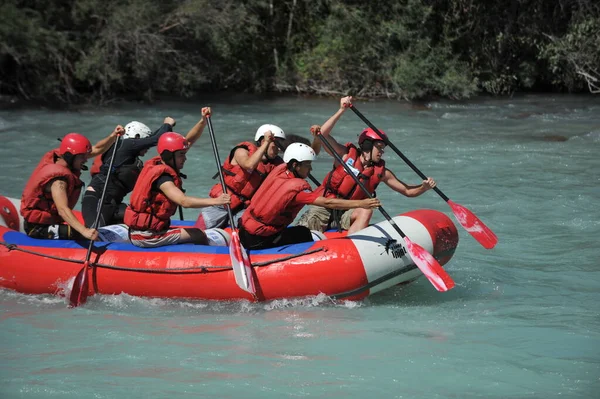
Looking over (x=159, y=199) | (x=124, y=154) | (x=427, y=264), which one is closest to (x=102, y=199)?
(x=159, y=199)

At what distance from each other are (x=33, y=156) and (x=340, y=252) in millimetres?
7395

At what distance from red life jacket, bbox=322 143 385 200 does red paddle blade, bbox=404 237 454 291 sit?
0.86m

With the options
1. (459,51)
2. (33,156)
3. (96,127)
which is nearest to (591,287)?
(33,156)

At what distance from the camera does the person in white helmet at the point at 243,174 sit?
23.1ft

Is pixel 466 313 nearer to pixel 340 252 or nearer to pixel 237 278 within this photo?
pixel 340 252

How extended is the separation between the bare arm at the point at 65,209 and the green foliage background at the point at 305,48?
29.5 feet

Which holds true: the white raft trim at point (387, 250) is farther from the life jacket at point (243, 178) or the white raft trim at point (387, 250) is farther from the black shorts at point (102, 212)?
the black shorts at point (102, 212)

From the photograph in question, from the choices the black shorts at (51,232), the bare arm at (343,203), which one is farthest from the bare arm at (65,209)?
the bare arm at (343,203)

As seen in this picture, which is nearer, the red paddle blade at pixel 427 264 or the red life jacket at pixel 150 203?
the red paddle blade at pixel 427 264

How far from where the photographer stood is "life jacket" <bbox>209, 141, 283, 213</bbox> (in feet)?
23.4

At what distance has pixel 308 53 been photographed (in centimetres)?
1811

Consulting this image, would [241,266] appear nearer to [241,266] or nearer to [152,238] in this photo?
[241,266]

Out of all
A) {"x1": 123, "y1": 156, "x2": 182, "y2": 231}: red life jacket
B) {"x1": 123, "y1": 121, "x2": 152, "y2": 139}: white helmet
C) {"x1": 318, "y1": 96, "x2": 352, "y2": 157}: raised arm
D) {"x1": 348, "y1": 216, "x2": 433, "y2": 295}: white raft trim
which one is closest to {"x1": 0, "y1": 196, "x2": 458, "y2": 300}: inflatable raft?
{"x1": 348, "y1": 216, "x2": 433, "y2": 295}: white raft trim

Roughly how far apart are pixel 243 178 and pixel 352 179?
95cm
